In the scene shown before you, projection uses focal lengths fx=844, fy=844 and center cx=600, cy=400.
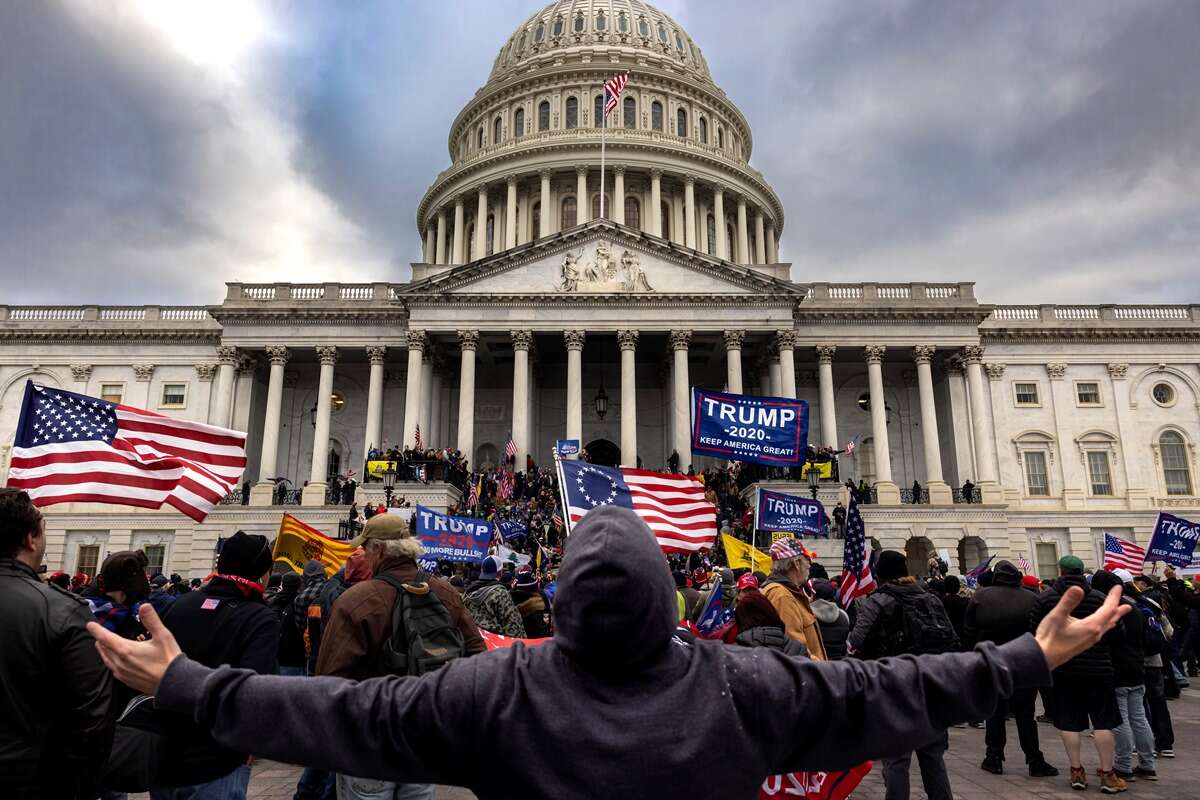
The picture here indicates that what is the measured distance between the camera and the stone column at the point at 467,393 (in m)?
37.3

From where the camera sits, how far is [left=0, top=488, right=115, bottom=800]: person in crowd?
3.74 m

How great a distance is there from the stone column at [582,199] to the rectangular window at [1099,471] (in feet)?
106

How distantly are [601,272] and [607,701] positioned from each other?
37635 millimetres

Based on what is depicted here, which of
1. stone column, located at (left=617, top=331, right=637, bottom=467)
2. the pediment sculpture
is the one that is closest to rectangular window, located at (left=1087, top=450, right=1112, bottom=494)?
stone column, located at (left=617, top=331, right=637, bottom=467)

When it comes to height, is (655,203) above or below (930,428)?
above

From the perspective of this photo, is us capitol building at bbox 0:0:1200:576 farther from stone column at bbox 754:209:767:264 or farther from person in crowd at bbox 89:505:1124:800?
person in crowd at bbox 89:505:1124:800

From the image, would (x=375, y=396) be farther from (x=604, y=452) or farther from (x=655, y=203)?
(x=655, y=203)

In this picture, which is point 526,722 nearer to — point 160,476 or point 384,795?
point 384,795

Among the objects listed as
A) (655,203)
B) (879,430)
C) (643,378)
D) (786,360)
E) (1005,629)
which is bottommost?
(1005,629)

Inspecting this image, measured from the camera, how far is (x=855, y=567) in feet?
43.2

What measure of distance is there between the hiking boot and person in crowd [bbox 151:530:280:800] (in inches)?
329

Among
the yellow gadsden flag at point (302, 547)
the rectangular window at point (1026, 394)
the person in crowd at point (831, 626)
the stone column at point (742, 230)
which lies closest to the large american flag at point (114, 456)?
the yellow gadsden flag at point (302, 547)

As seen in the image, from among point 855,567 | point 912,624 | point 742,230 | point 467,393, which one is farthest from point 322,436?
point 912,624

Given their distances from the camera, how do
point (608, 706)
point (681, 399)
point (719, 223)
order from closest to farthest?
point (608, 706) < point (681, 399) < point (719, 223)
